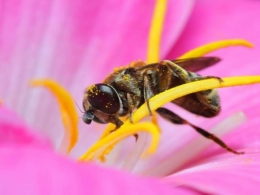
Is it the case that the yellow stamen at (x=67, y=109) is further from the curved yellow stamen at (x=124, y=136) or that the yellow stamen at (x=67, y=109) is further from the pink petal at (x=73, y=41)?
the pink petal at (x=73, y=41)

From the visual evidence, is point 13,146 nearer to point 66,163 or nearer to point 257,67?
point 66,163

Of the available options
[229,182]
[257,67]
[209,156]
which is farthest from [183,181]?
[257,67]

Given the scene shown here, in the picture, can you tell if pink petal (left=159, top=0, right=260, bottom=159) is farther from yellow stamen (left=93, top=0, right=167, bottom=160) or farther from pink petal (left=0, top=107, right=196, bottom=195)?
pink petal (left=0, top=107, right=196, bottom=195)

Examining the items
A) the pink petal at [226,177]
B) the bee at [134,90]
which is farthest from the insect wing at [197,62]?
the pink petal at [226,177]

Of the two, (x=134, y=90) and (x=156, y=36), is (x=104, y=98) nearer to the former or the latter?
(x=134, y=90)

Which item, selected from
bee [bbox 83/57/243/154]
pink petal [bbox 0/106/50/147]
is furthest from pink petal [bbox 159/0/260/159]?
pink petal [bbox 0/106/50/147]

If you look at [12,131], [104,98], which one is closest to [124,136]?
[104,98]

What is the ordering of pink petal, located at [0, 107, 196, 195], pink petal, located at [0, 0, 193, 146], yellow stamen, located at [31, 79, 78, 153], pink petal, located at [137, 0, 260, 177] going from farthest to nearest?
pink petal, located at [0, 0, 193, 146], pink petal, located at [137, 0, 260, 177], yellow stamen, located at [31, 79, 78, 153], pink petal, located at [0, 107, 196, 195]
